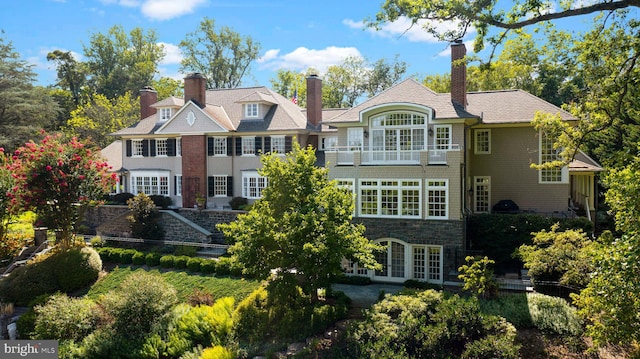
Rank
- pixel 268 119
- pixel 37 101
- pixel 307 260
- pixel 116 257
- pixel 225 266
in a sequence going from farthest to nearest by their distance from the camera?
pixel 37 101 → pixel 268 119 → pixel 116 257 → pixel 225 266 → pixel 307 260

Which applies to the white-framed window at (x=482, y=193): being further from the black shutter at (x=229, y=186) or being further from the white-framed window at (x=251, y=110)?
the black shutter at (x=229, y=186)

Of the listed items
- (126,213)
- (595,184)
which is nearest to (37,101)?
(126,213)

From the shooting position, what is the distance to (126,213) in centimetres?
2844

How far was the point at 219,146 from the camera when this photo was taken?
3070 centimetres

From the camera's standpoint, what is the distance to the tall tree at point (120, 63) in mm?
56031

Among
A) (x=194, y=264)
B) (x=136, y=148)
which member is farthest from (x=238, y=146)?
(x=194, y=264)

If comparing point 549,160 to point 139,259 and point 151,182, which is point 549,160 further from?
point 151,182

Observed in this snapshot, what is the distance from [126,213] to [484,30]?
22.7 meters

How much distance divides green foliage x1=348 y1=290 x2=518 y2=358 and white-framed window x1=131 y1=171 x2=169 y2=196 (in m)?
22.1

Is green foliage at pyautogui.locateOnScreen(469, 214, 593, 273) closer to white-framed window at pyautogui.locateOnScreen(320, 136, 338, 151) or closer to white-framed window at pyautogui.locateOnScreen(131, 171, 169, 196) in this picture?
white-framed window at pyautogui.locateOnScreen(320, 136, 338, 151)

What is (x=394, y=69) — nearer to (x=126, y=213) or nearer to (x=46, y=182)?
(x=126, y=213)

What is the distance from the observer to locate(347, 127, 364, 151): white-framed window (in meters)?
22.9

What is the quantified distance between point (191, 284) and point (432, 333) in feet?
40.0

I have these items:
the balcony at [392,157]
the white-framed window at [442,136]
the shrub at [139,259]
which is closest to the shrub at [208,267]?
the shrub at [139,259]
